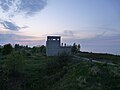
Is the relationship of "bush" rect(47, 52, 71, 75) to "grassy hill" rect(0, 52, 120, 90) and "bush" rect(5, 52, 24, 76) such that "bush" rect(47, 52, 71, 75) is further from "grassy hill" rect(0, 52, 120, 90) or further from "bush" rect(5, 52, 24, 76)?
"bush" rect(5, 52, 24, 76)

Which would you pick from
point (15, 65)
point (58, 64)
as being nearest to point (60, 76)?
point (58, 64)

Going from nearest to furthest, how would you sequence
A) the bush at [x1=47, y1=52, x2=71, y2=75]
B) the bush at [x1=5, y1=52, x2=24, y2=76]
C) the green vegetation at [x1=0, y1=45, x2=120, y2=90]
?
the green vegetation at [x1=0, y1=45, x2=120, y2=90]
the bush at [x1=47, y1=52, x2=71, y2=75]
the bush at [x1=5, y1=52, x2=24, y2=76]

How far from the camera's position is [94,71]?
95.7 feet

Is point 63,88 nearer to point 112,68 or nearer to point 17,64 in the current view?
point 112,68

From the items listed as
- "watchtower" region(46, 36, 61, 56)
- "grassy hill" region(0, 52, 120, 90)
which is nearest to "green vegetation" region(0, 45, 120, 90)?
"grassy hill" region(0, 52, 120, 90)

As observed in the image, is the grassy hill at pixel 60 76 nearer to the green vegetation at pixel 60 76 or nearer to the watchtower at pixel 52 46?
the green vegetation at pixel 60 76

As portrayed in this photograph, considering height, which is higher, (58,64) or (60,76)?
(58,64)

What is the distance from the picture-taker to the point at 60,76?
34656mm

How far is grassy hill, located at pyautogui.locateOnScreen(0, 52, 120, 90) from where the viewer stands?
26.4 metres

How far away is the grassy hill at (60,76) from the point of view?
26.4m

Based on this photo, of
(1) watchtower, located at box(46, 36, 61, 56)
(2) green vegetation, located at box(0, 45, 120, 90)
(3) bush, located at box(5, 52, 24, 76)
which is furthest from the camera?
(1) watchtower, located at box(46, 36, 61, 56)

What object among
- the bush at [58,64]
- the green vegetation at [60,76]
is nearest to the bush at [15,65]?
the green vegetation at [60,76]

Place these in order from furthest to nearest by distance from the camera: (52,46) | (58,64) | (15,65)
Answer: (52,46)
(15,65)
(58,64)

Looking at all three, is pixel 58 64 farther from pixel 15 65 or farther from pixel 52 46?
pixel 52 46
